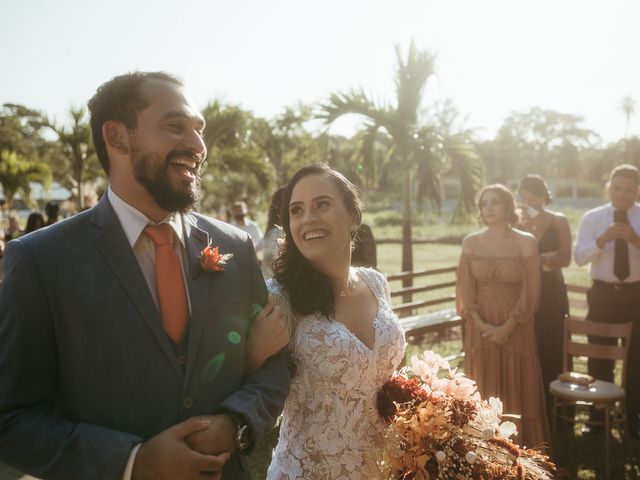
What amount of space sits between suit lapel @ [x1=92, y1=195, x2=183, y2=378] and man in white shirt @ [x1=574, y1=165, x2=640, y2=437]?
5.47m

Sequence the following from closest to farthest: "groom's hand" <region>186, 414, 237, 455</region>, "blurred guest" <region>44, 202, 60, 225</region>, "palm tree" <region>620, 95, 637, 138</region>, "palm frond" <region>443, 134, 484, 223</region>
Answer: "groom's hand" <region>186, 414, 237, 455</region>
"blurred guest" <region>44, 202, 60, 225</region>
"palm frond" <region>443, 134, 484, 223</region>
"palm tree" <region>620, 95, 637, 138</region>

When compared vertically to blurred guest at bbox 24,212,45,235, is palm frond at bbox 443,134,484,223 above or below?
above

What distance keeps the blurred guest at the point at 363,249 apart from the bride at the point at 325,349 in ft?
6.53

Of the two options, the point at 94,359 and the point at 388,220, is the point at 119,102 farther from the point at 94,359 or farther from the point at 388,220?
the point at 388,220

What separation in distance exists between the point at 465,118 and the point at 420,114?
1.12 meters

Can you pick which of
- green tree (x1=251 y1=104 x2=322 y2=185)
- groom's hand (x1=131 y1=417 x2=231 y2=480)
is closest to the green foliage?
green tree (x1=251 y1=104 x2=322 y2=185)

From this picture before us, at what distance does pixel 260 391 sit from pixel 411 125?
Answer: 8.93m

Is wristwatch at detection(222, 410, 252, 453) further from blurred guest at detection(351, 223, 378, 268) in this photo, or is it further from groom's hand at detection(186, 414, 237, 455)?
blurred guest at detection(351, 223, 378, 268)

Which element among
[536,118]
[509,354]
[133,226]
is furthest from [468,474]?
[536,118]

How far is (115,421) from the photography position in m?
1.72

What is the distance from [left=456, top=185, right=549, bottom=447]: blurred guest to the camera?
5137mm

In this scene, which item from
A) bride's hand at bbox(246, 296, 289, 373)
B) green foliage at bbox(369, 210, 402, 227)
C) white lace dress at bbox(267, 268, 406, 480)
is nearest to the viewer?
bride's hand at bbox(246, 296, 289, 373)

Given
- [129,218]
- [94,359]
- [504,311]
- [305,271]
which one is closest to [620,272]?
[504,311]

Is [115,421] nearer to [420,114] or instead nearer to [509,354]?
[509,354]
